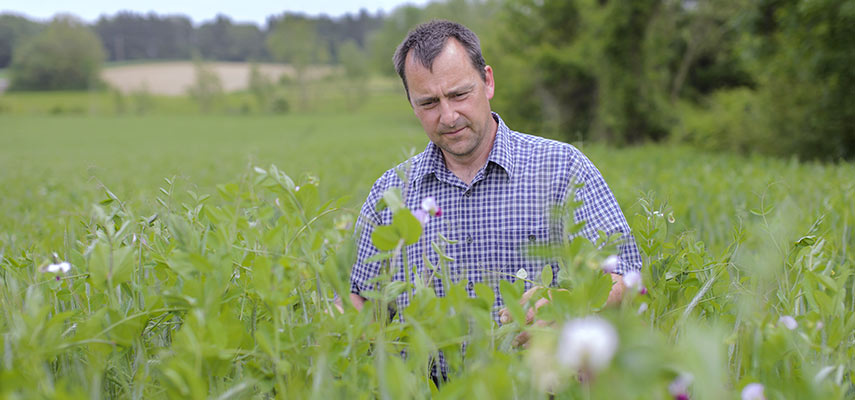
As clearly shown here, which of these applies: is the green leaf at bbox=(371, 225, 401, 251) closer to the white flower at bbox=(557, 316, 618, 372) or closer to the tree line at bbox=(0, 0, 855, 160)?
the white flower at bbox=(557, 316, 618, 372)

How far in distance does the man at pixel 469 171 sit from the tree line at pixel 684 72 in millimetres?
322

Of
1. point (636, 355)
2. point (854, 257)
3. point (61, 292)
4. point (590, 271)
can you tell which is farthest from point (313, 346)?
point (854, 257)

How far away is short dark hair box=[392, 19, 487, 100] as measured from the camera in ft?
6.44

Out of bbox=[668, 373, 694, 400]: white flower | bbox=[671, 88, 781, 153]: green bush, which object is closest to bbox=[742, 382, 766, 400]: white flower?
bbox=[668, 373, 694, 400]: white flower

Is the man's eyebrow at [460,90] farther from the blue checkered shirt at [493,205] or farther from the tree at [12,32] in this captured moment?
the tree at [12,32]

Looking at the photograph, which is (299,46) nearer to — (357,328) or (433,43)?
(433,43)

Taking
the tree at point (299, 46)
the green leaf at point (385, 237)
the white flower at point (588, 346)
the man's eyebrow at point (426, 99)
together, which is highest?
the tree at point (299, 46)

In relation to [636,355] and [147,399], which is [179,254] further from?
[636,355]

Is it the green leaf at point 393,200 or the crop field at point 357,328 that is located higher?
the green leaf at point 393,200

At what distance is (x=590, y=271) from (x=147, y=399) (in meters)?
0.72

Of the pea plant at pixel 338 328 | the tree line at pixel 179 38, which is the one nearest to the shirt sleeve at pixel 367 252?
the pea plant at pixel 338 328

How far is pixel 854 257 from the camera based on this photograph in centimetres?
224

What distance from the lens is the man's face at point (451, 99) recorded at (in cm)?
196

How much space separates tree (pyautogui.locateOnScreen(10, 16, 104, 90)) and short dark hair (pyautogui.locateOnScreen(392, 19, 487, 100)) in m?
69.8
